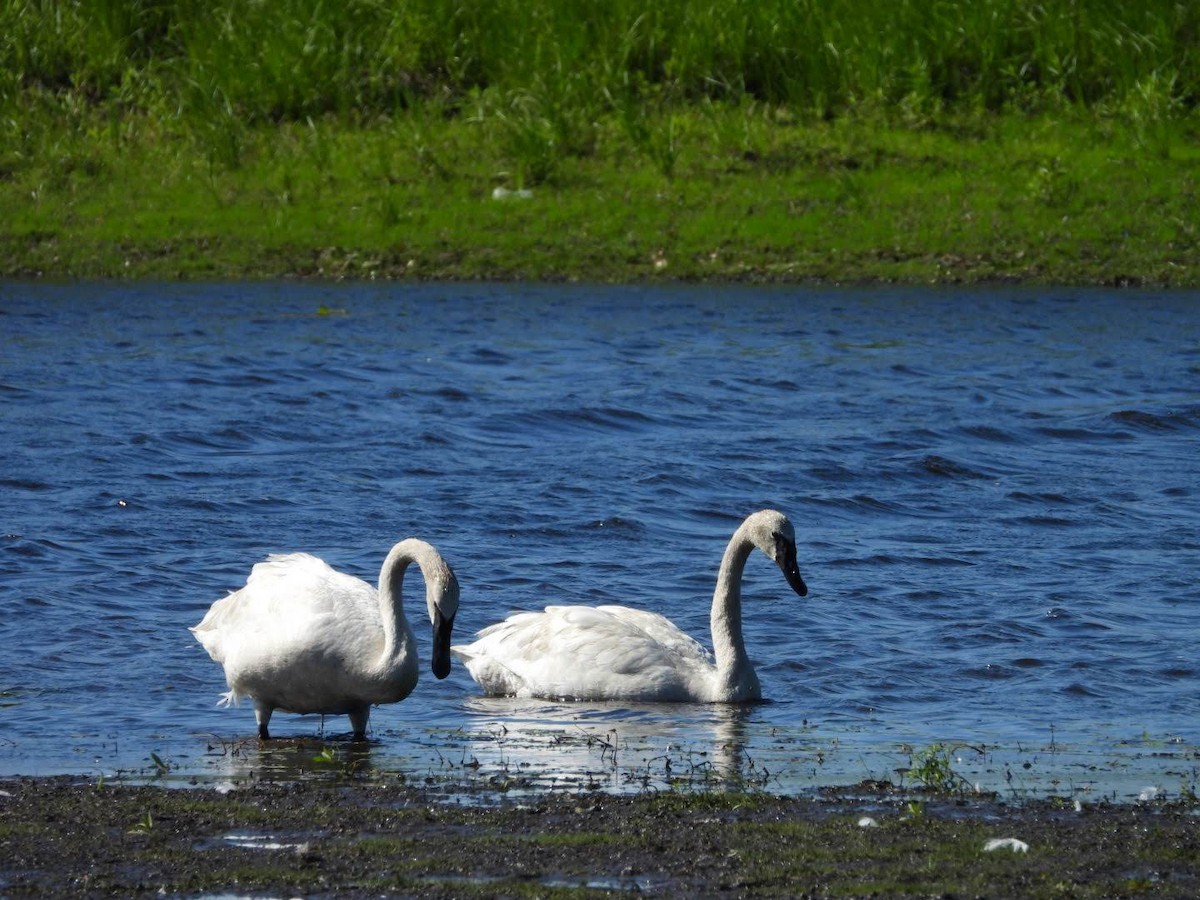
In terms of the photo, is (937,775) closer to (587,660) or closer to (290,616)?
(587,660)

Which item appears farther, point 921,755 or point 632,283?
point 632,283

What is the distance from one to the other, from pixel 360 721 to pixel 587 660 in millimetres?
1447

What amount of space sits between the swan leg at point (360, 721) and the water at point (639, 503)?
150 mm

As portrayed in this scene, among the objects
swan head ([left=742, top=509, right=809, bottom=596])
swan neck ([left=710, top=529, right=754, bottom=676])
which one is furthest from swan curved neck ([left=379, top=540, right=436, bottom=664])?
swan head ([left=742, top=509, right=809, bottom=596])

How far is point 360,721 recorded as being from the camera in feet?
28.0

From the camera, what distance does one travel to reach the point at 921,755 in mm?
7363

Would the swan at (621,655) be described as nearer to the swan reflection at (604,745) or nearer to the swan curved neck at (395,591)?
the swan reflection at (604,745)

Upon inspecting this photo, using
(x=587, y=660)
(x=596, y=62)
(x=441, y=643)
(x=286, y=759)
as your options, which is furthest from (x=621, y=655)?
(x=596, y=62)

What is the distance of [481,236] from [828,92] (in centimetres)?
566

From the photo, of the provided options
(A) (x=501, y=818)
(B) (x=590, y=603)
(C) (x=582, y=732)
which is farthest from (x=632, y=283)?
(A) (x=501, y=818)

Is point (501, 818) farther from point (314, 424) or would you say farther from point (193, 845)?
point (314, 424)

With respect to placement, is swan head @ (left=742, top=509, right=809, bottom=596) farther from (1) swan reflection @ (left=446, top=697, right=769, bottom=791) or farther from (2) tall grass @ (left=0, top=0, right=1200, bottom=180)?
(2) tall grass @ (left=0, top=0, right=1200, bottom=180)

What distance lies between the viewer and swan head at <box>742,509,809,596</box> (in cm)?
977

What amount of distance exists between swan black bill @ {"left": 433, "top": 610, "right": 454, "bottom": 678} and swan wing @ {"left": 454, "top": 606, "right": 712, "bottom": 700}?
4.39 ft
